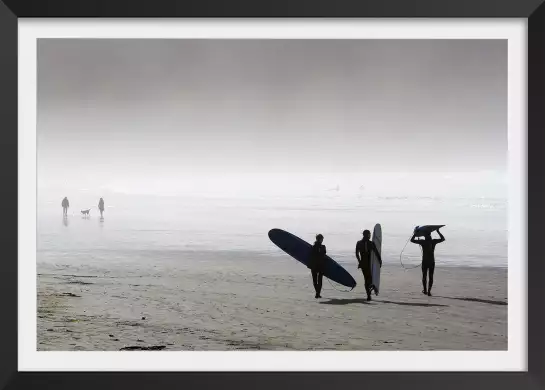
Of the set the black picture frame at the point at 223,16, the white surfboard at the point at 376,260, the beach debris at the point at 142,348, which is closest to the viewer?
the black picture frame at the point at 223,16

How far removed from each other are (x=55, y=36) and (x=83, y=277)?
114 centimetres

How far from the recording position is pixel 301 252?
7.63 ft

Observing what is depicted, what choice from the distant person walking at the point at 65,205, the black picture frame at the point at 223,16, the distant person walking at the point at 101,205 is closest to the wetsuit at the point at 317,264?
the black picture frame at the point at 223,16

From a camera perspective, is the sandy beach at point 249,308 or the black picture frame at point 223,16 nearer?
the black picture frame at point 223,16

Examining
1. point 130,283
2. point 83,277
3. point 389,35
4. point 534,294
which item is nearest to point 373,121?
point 389,35

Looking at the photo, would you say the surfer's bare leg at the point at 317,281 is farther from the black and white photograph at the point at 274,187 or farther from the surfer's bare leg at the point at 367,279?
the surfer's bare leg at the point at 367,279

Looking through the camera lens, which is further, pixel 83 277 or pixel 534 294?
pixel 83 277

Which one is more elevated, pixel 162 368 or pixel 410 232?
pixel 410 232

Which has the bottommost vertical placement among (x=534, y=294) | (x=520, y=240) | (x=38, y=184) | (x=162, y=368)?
(x=162, y=368)

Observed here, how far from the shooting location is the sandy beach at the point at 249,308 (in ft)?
7.27

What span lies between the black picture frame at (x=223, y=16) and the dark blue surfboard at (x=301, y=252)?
45cm

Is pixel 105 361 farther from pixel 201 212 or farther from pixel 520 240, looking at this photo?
pixel 520 240

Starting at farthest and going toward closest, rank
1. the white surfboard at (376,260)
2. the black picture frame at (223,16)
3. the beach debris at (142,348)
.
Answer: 1. the white surfboard at (376,260)
2. the beach debris at (142,348)
3. the black picture frame at (223,16)

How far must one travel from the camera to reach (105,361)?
7.11ft
